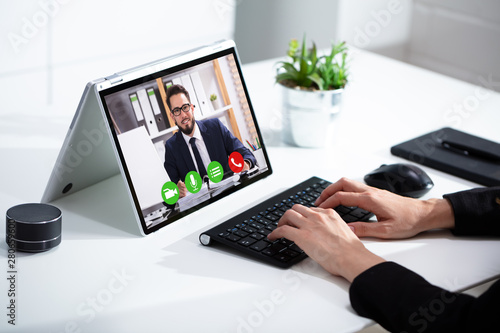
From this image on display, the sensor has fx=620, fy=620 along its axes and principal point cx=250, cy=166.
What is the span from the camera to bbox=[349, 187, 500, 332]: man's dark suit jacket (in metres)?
0.88

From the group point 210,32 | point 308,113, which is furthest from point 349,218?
point 210,32

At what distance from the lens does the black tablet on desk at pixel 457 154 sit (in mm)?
1434

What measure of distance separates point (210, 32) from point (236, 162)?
87.7 inches

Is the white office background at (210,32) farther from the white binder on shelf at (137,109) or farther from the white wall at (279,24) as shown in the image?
the white binder on shelf at (137,109)

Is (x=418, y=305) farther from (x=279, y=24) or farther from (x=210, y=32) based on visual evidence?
(x=279, y=24)

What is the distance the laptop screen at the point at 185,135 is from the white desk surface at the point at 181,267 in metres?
0.04

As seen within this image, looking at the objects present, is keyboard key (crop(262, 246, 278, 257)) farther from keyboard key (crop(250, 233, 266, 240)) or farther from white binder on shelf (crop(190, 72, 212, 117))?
white binder on shelf (crop(190, 72, 212, 117))

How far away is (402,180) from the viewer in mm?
1303

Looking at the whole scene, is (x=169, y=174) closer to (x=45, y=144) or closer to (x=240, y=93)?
(x=240, y=93)

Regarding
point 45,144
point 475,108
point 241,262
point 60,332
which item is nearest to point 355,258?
point 241,262

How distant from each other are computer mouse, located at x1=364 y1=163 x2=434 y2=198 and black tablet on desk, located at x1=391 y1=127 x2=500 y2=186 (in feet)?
0.49

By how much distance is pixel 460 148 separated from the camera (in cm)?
154

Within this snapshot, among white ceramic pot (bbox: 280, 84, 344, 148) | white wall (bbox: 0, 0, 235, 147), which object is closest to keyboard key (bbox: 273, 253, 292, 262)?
white ceramic pot (bbox: 280, 84, 344, 148)

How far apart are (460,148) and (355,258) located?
673 millimetres
